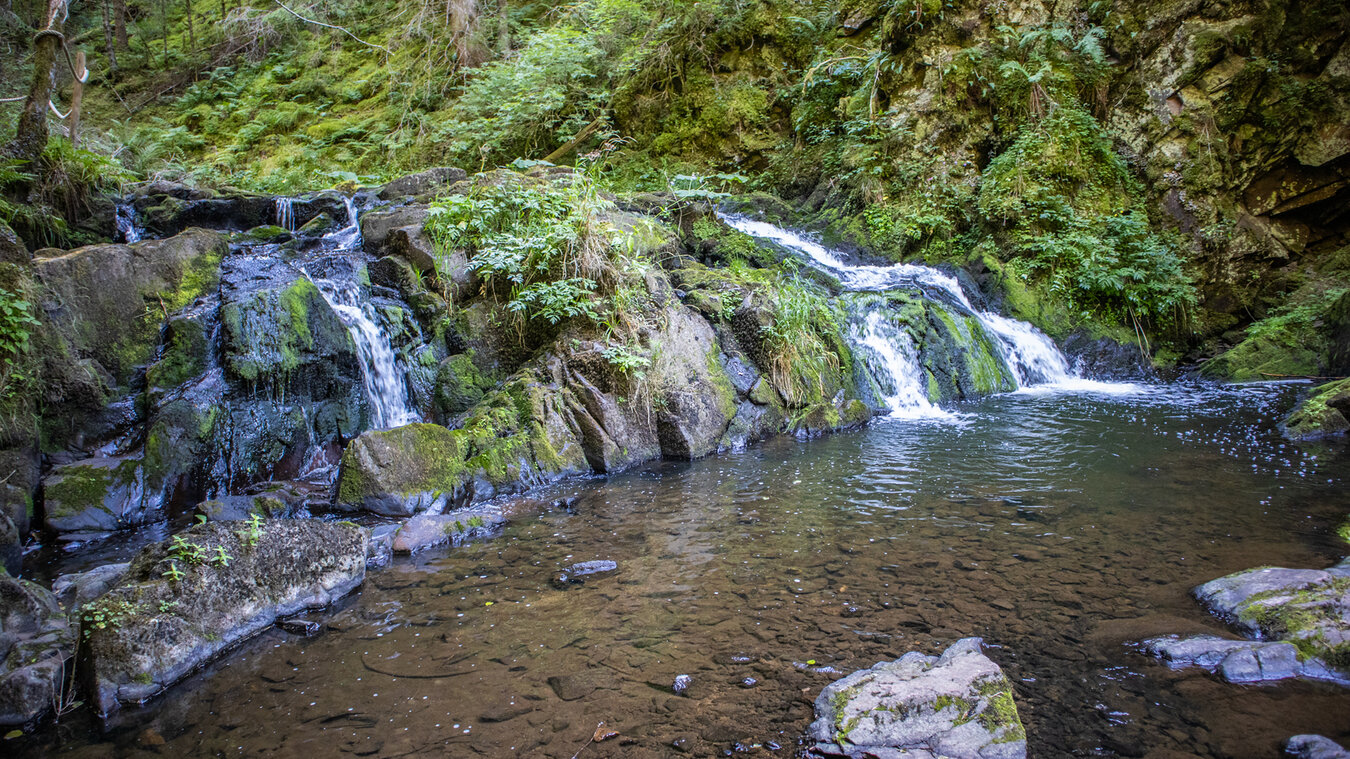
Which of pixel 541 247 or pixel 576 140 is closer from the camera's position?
pixel 541 247

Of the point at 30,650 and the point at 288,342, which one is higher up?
the point at 288,342

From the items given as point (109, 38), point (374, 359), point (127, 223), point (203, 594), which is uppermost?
point (109, 38)

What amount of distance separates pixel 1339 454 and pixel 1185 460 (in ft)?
4.52

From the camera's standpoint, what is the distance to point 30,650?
11.3ft

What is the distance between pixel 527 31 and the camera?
17000mm

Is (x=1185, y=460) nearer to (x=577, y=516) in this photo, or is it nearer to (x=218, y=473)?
(x=577, y=516)

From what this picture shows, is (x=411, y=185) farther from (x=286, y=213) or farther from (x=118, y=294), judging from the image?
(x=118, y=294)

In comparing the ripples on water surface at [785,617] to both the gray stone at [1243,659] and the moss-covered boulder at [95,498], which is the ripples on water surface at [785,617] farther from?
the moss-covered boulder at [95,498]

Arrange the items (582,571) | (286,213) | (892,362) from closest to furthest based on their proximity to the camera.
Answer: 1. (582,571)
2. (892,362)
3. (286,213)

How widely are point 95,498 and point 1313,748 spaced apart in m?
8.35

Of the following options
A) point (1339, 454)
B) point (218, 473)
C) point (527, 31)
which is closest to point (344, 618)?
point (218, 473)

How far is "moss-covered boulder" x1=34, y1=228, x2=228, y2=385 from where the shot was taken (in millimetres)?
6695

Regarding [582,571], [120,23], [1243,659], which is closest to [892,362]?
[582,571]

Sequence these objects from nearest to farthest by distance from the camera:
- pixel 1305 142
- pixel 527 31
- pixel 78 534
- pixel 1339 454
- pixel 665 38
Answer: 1. pixel 78 534
2. pixel 1339 454
3. pixel 1305 142
4. pixel 665 38
5. pixel 527 31
